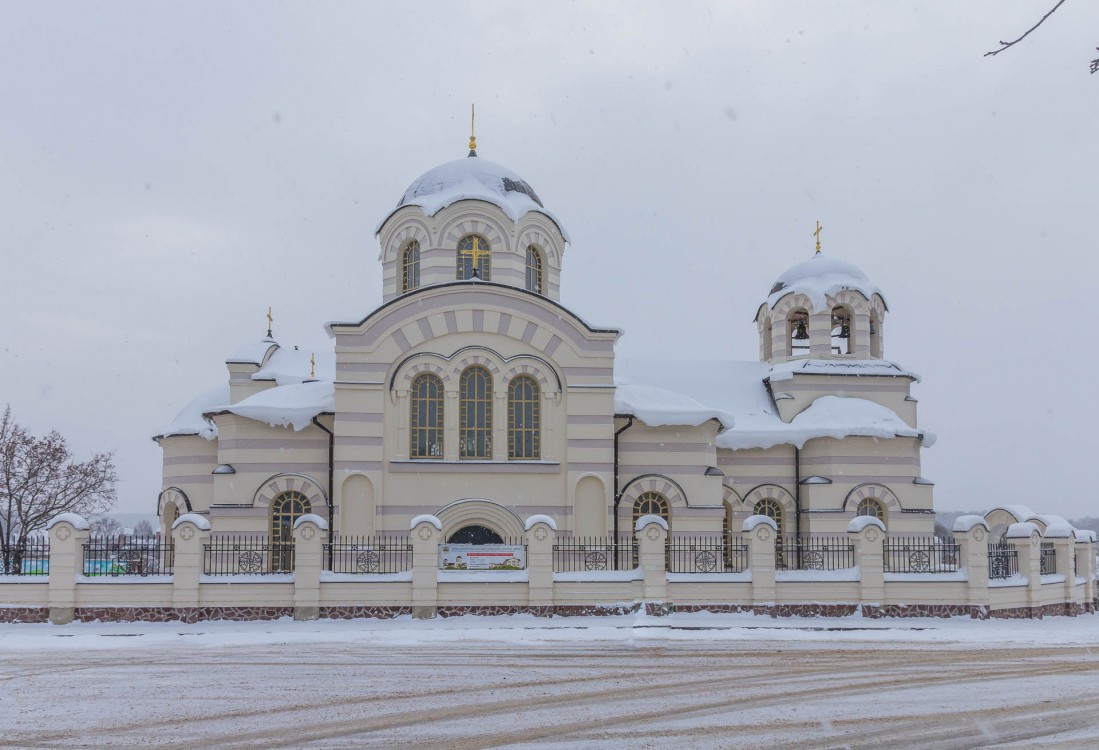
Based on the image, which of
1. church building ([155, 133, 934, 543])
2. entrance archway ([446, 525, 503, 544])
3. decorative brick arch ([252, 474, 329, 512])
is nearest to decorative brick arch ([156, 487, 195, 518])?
church building ([155, 133, 934, 543])

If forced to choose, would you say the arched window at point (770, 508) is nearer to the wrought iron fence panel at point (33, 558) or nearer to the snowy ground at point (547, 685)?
the snowy ground at point (547, 685)

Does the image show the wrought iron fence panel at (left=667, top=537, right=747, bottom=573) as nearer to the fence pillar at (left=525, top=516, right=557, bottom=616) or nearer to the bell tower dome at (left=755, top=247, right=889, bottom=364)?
the fence pillar at (left=525, top=516, right=557, bottom=616)

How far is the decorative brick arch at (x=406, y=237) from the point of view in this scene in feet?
84.6

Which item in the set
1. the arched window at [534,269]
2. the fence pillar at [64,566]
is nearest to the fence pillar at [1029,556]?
the arched window at [534,269]

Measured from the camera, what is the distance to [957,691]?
11109 mm

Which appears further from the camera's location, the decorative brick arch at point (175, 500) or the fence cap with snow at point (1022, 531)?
the decorative brick arch at point (175, 500)

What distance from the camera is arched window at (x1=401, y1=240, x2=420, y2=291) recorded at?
1025 inches

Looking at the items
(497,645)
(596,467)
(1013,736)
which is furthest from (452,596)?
(1013,736)

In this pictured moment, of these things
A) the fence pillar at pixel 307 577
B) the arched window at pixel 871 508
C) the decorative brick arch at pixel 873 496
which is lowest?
the fence pillar at pixel 307 577

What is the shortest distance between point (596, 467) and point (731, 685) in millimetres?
11265

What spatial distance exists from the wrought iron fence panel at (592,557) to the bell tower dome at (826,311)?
10.6 meters

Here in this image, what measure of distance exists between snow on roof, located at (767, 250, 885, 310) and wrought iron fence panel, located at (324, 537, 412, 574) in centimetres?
1377

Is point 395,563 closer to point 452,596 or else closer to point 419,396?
point 452,596

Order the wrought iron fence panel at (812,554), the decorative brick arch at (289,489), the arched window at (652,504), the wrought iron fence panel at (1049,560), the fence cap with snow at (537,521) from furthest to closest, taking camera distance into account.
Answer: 1. the arched window at (652,504)
2. the decorative brick arch at (289,489)
3. the wrought iron fence panel at (1049,560)
4. the wrought iron fence panel at (812,554)
5. the fence cap with snow at (537,521)
